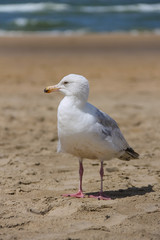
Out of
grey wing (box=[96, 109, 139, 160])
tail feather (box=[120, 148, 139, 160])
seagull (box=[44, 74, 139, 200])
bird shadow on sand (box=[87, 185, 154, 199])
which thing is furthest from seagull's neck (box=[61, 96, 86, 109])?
bird shadow on sand (box=[87, 185, 154, 199])

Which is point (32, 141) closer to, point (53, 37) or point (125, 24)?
point (53, 37)

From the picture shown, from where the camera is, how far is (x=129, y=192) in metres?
4.33

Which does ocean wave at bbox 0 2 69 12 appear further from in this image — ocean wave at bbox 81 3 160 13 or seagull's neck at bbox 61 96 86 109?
seagull's neck at bbox 61 96 86 109

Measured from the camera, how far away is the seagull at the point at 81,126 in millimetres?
3868

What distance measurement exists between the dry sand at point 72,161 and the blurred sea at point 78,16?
28.9 ft

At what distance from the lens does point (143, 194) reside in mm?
4223

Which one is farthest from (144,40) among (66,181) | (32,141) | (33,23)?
(66,181)

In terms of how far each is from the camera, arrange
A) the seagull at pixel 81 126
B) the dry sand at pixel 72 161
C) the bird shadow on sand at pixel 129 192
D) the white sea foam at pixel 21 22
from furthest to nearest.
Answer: the white sea foam at pixel 21 22
the bird shadow on sand at pixel 129 192
the seagull at pixel 81 126
the dry sand at pixel 72 161

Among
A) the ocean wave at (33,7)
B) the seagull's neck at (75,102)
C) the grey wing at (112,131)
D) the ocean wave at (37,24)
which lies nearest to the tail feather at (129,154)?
the grey wing at (112,131)

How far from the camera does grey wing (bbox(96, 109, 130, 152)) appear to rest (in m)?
4.04

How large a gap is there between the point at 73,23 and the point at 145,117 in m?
17.1

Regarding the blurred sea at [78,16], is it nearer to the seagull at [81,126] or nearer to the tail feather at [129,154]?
the tail feather at [129,154]

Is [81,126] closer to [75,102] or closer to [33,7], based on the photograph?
[75,102]

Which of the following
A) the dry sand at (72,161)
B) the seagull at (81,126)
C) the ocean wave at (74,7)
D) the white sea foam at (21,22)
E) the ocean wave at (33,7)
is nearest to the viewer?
the dry sand at (72,161)
